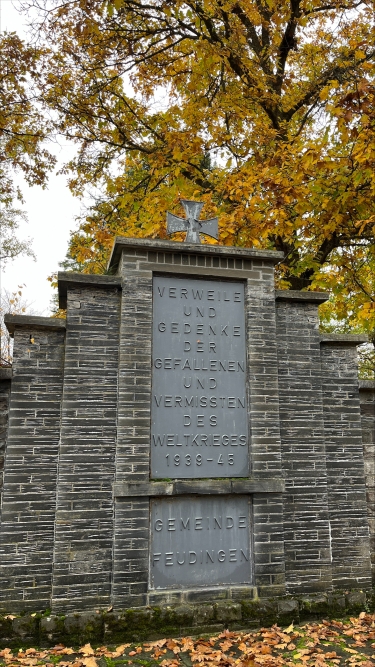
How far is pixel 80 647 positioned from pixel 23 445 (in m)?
1.79

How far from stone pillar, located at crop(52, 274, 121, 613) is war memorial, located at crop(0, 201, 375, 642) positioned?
13 mm

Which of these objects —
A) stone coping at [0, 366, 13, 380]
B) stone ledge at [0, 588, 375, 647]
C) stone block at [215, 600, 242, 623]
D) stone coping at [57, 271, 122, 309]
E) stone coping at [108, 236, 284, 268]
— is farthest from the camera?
stone coping at [108, 236, 284, 268]

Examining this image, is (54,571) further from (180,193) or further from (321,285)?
(180,193)

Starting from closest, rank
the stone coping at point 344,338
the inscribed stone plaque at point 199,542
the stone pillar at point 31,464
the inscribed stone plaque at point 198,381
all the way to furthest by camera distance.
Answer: the stone pillar at point 31,464
the inscribed stone plaque at point 199,542
the inscribed stone plaque at point 198,381
the stone coping at point 344,338

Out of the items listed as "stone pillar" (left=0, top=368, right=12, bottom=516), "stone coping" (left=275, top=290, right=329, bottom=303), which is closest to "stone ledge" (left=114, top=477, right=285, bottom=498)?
"stone pillar" (left=0, top=368, right=12, bottom=516)

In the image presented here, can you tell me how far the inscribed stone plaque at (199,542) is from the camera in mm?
4684

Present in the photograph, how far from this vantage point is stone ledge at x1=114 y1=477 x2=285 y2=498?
15.2ft

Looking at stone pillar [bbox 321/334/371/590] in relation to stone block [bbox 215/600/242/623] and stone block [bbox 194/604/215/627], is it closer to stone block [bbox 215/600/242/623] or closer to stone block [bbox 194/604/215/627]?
stone block [bbox 215/600/242/623]

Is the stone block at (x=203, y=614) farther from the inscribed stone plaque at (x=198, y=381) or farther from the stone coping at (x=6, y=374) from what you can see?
the stone coping at (x=6, y=374)

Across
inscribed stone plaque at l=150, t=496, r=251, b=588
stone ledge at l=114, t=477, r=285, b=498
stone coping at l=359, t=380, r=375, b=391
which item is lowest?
inscribed stone plaque at l=150, t=496, r=251, b=588

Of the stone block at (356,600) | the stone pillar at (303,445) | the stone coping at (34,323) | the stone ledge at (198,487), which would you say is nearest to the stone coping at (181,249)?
the stone pillar at (303,445)

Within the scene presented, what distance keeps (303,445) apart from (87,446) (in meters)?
2.29

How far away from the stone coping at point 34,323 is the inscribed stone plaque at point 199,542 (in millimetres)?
1975

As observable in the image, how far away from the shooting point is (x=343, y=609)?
16.4ft
